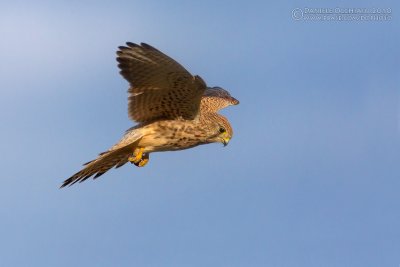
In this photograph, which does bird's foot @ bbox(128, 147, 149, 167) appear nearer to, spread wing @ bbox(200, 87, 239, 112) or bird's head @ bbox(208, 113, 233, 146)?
bird's head @ bbox(208, 113, 233, 146)

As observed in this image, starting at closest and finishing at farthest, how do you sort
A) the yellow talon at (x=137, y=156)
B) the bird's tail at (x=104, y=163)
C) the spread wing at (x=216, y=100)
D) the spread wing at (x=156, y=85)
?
the spread wing at (x=156, y=85) < the bird's tail at (x=104, y=163) < the yellow talon at (x=137, y=156) < the spread wing at (x=216, y=100)

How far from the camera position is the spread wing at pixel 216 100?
13664 mm

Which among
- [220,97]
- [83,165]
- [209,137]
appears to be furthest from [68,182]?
[220,97]

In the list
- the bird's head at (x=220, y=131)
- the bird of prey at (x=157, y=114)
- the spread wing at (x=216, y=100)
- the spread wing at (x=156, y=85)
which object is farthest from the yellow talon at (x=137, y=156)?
the spread wing at (x=216, y=100)

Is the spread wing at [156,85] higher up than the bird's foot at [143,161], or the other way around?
the spread wing at [156,85]

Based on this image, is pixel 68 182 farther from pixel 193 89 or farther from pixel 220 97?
pixel 220 97

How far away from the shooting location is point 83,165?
1156 centimetres

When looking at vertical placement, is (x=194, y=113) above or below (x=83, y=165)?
above

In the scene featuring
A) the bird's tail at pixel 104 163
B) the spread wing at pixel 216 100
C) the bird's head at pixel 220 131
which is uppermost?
the spread wing at pixel 216 100

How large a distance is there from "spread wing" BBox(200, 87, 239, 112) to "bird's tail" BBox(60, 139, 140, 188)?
67.7 inches

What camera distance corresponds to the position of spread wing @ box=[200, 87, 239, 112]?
1366 cm

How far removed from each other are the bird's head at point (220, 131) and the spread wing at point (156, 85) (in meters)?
0.43

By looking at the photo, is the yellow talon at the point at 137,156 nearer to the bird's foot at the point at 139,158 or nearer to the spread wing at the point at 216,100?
the bird's foot at the point at 139,158

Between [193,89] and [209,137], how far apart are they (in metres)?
1.18
